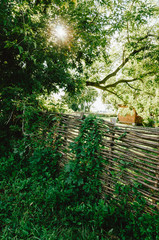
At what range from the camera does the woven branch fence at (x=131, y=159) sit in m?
2.09

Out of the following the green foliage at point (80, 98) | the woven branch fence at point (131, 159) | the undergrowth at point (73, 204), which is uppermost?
the green foliage at point (80, 98)

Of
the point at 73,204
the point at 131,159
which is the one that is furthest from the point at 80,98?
the point at 73,204

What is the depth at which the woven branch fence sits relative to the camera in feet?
6.85

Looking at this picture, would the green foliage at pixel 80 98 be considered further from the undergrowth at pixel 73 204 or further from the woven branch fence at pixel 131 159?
the woven branch fence at pixel 131 159

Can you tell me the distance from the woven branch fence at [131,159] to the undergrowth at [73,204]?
0.41 feet

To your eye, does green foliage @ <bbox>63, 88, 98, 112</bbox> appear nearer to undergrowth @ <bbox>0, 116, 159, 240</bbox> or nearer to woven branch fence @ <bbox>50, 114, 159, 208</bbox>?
undergrowth @ <bbox>0, 116, 159, 240</bbox>

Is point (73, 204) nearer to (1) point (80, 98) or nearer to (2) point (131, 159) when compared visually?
(2) point (131, 159)

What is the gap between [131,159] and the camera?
7.73 feet

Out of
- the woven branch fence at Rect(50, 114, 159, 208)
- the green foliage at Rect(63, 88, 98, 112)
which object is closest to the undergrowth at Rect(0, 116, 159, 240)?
the woven branch fence at Rect(50, 114, 159, 208)

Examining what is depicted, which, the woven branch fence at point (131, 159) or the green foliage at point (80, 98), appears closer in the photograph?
the woven branch fence at point (131, 159)

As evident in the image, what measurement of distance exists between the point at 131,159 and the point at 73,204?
54.3 inches

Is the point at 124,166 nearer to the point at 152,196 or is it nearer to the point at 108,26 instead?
→ the point at 152,196

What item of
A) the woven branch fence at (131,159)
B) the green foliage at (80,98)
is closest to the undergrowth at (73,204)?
the woven branch fence at (131,159)

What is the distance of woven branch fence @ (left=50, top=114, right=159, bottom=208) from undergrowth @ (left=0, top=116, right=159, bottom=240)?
0.12 metres
